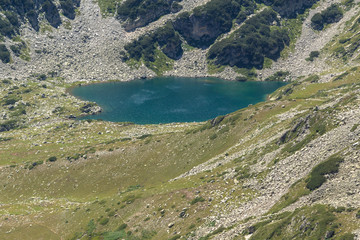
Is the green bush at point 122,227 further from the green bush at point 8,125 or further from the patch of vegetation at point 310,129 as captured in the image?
the green bush at point 8,125

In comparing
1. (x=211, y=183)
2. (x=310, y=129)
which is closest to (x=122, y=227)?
Answer: (x=211, y=183)

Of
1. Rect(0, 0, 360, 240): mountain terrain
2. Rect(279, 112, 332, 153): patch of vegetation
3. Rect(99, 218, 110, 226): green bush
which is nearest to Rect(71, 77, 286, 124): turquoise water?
Rect(0, 0, 360, 240): mountain terrain

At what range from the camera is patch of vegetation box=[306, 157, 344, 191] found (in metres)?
33.7

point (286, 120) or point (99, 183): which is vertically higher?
point (286, 120)

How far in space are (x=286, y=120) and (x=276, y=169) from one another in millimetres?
27100

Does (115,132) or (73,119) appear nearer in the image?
(115,132)

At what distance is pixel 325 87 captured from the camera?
126812 millimetres

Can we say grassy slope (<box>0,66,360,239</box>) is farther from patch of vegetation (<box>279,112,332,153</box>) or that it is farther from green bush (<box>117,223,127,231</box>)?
patch of vegetation (<box>279,112,332,153</box>)

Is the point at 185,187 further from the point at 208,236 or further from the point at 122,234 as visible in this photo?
the point at 208,236

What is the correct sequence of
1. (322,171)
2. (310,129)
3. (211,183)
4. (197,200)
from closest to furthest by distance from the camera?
(322,171) < (197,200) < (310,129) < (211,183)

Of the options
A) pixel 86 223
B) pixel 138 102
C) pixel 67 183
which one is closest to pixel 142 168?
pixel 67 183

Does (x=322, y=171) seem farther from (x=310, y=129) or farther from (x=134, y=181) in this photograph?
(x=134, y=181)

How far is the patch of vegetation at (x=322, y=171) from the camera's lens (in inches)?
1326

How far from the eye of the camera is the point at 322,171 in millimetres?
34562
